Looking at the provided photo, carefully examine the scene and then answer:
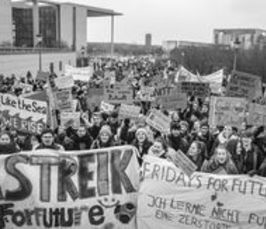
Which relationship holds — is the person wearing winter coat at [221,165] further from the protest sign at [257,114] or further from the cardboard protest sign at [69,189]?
the protest sign at [257,114]

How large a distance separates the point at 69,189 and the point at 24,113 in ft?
9.90

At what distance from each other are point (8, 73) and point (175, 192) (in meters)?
29.2

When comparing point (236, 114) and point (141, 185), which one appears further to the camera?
point (236, 114)

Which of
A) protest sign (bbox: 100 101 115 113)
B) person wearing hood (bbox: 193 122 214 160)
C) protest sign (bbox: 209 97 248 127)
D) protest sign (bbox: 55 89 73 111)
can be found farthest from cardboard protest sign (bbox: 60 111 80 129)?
protest sign (bbox: 209 97 248 127)

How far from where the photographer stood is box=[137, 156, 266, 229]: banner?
4840mm

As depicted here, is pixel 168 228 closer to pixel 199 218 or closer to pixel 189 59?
pixel 199 218

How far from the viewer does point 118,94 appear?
9984 millimetres

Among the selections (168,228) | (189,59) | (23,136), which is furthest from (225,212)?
(189,59)

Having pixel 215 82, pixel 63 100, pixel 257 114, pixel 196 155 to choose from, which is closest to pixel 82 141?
pixel 63 100

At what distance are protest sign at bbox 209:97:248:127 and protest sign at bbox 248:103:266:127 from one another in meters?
0.29

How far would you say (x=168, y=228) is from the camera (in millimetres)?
4953

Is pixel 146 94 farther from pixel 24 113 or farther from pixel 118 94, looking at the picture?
pixel 24 113

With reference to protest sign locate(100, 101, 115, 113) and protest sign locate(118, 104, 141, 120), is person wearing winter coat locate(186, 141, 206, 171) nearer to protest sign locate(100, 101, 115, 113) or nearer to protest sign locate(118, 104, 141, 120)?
protest sign locate(118, 104, 141, 120)

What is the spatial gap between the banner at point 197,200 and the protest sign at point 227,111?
2.97 metres
